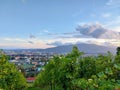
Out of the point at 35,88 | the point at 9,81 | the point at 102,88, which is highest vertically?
the point at 102,88

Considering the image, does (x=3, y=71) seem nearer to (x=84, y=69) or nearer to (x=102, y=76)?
(x=84, y=69)

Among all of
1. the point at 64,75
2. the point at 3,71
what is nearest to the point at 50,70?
the point at 64,75

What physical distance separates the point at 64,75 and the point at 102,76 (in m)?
26.5

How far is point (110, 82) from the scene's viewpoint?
233 inches

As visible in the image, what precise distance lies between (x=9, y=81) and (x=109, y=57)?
51.9 ft

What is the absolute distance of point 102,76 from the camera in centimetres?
579

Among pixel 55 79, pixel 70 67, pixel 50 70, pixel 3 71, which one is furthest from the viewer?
pixel 50 70

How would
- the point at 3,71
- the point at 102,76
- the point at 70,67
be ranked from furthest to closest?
the point at 70,67 → the point at 3,71 → the point at 102,76

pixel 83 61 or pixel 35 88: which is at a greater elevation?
pixel 83 61

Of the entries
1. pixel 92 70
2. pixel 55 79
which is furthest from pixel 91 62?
pixel 55 79

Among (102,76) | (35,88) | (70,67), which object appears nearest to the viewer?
(102,76)

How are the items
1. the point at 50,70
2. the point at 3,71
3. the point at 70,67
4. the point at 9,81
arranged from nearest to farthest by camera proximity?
the point at 3,71 < the point at 70,67 < the point at 9,81 < the point at 50,70

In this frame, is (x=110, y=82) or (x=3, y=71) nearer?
(x=110, y=82)

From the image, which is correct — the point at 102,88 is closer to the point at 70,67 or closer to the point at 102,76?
the point at 102,76
